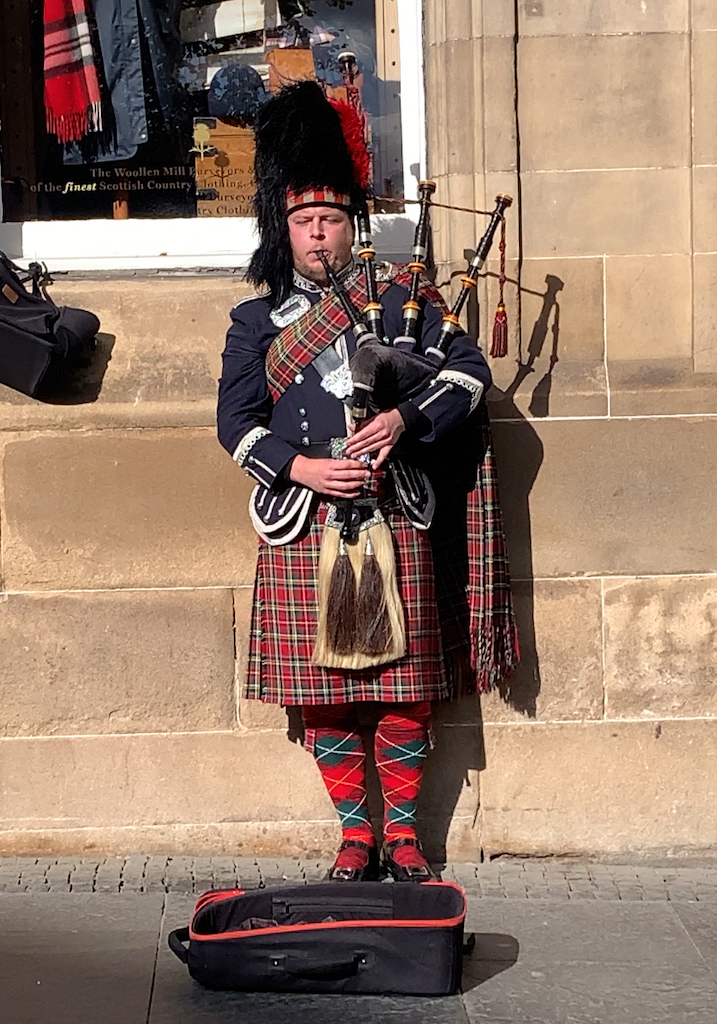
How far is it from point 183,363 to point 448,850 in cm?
162

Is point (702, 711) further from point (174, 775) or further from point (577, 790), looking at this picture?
point (174, 775)

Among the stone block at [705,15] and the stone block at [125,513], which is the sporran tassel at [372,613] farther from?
the stone block at [705,15]

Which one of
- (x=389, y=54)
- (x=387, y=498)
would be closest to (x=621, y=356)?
(x=387, y=498)

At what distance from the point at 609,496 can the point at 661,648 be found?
1.54 ft

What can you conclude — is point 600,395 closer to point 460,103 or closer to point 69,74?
point 460,103

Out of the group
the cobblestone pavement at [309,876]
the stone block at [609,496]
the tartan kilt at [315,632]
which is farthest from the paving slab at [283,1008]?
the stone block at [609,496]

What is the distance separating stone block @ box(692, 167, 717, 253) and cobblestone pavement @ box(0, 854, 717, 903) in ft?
5.92

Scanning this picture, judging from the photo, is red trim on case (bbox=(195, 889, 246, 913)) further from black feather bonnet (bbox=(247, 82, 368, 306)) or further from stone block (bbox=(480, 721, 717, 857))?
black feather bonnet (bbox=(247, 82, 368, 306))

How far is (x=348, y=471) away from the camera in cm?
377

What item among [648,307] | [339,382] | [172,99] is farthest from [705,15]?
[172,99]

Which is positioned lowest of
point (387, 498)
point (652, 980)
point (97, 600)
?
point (652, 980)

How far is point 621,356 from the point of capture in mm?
4332

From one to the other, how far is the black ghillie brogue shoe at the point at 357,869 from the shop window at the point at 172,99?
1946mm

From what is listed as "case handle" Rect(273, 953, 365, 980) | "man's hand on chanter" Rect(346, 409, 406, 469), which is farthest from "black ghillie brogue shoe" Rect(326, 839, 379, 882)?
"man's hand on chanter" Rect(346, 409, 406, 469)
